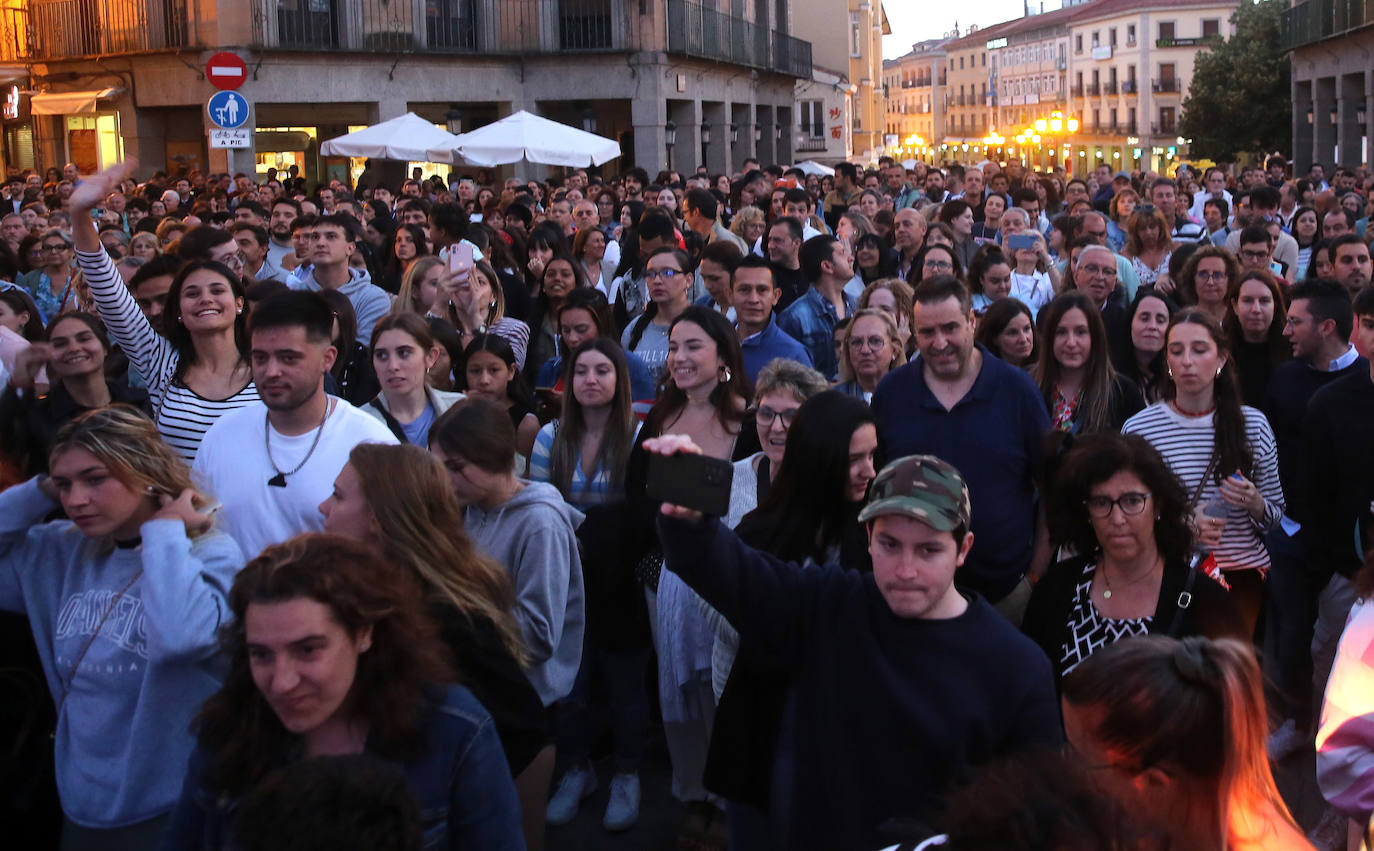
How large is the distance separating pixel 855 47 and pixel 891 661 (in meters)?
79.3

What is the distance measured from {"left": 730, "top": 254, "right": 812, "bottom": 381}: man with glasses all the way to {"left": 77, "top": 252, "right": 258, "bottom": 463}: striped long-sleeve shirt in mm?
2602

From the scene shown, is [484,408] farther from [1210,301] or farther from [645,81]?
[645,81]

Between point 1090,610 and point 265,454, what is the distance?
2536mm

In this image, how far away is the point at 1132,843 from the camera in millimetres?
1974

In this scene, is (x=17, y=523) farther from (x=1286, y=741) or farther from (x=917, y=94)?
(x=917, y=94)

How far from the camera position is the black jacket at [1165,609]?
Result: 394 cm

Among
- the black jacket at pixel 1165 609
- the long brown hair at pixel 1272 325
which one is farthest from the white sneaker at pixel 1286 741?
the long brown hair at pixel 1272 325

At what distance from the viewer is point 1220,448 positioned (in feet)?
Answer: 17.2

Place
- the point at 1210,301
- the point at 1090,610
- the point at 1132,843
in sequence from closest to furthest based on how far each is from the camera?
1. the point at 1132,843
2. the point at 1090,610
3. the point at 1210,301

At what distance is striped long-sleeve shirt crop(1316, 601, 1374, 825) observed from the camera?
9.81 feet

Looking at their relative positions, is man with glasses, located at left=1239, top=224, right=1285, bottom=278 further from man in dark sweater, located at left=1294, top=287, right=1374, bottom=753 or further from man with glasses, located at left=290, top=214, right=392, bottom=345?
man with glasses, located at left=290, top=214, right=392, bottom=345

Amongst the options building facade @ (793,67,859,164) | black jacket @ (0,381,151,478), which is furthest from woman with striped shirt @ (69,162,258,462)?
building facade @ (793,67,859,164)

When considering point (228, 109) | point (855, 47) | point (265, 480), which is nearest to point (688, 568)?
point (265, 480)

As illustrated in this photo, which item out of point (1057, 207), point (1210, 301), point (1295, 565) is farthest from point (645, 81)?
point (1295, 565)
